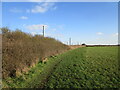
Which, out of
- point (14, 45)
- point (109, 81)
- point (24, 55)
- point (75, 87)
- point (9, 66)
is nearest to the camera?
point (75, 87)

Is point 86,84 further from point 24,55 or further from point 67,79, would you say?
point 24,55

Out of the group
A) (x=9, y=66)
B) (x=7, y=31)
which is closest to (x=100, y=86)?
(x=9, y=66)

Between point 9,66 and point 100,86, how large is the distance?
6.03 metres

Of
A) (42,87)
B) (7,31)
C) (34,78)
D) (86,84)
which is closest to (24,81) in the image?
(34,78)

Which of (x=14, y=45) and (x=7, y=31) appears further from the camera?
(x=7, y=31)

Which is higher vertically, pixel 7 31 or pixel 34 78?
pixel 7 31

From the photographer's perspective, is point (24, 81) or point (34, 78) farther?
point (34, 78)

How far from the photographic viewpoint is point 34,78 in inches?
407

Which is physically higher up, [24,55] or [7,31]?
[7,31]

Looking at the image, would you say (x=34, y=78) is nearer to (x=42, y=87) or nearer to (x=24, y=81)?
(x=24, y=81)

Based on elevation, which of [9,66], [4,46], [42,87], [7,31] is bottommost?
[42,87]

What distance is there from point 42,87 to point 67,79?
1953 mm

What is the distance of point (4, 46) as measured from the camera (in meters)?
10.4

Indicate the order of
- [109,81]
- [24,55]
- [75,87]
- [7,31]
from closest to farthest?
[75,87] → [109,81] → [24,55] → [7,31]
